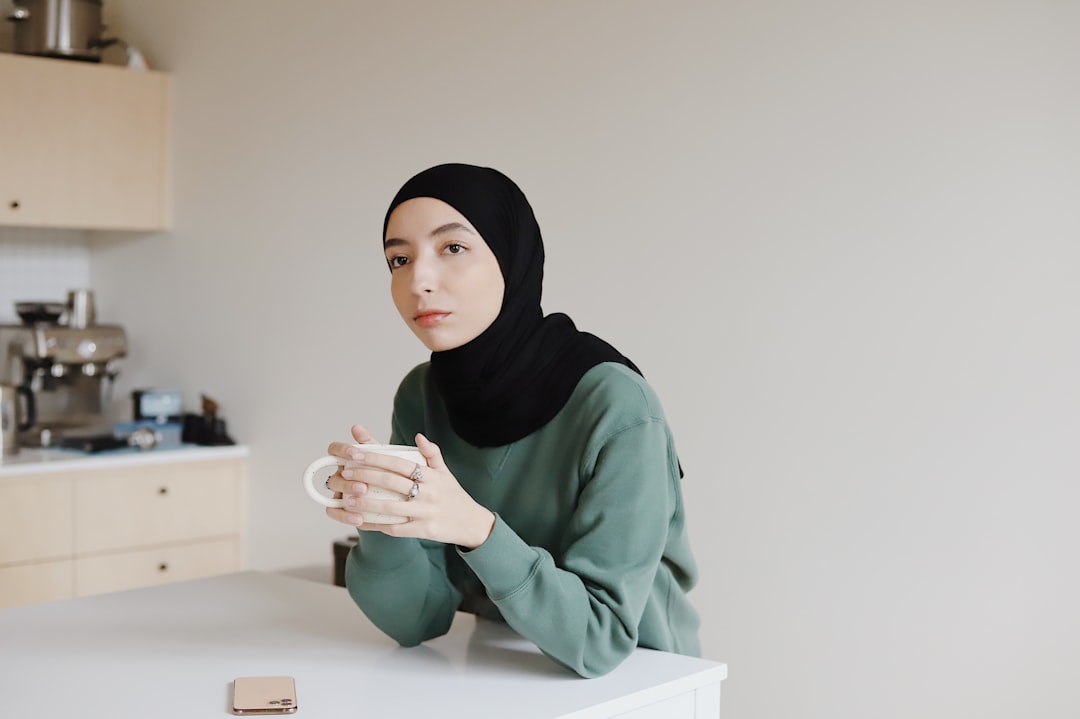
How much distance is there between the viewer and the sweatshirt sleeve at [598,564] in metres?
1.25

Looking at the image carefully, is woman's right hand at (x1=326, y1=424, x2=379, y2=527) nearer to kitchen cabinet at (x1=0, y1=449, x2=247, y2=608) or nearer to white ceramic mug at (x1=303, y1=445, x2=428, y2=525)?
white ceramic mug at (x1=303, y1=445, x2=428, y2=525)

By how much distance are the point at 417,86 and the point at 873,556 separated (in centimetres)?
167

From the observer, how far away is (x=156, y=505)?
3.48 metres

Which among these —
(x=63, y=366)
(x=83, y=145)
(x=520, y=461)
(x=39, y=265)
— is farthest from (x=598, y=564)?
(x=39, y=265)

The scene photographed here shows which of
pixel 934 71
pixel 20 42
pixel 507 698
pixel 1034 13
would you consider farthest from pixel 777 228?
pixel 20 42

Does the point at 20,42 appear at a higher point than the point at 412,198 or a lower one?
higher

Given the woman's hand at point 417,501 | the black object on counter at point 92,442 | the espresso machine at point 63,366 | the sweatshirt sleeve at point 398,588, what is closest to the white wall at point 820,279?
the black object on counter at point 92,442

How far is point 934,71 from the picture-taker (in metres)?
2.17

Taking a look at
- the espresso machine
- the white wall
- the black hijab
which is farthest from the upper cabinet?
the black hijab

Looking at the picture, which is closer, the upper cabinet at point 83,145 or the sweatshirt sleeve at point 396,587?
the sweatshirt sleeve at point 396,587

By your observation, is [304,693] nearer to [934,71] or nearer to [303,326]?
[934,71]

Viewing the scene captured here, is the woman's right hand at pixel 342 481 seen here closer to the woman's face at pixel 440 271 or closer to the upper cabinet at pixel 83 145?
the woman's face at pixel 440 271

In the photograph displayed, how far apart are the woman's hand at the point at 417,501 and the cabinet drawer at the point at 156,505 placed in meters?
2.39

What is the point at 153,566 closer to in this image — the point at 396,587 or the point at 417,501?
the point at 396,587
